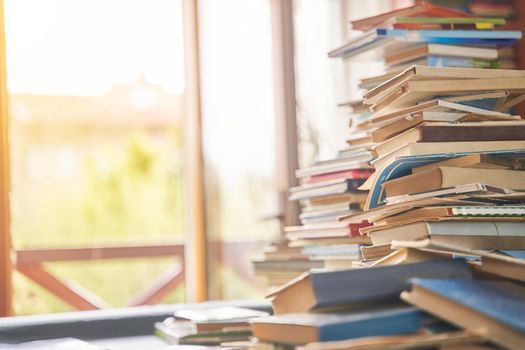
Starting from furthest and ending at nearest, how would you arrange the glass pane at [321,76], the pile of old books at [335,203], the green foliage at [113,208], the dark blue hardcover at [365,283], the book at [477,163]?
the green foliage at [113,208] → the glass pane at [321,76] → the pile of old books at [335,203] → the book at [477,163] → the dark blue hardcover at [365,283]

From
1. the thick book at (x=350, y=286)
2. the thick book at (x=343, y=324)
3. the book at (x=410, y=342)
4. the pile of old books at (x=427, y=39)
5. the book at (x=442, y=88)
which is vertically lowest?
the book at (x=410, y=342)

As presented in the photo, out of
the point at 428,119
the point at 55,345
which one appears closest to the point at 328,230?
the point at 428,119

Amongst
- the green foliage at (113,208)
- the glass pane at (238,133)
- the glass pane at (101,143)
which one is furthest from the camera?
the green foliage at (113,208)

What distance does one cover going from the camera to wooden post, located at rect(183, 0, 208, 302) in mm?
3477

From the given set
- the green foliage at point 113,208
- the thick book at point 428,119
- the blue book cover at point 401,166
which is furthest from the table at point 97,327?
the green foliage at point 113,208

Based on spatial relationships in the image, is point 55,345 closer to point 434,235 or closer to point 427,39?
point 434,235

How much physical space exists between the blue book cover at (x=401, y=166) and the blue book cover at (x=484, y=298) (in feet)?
1.54

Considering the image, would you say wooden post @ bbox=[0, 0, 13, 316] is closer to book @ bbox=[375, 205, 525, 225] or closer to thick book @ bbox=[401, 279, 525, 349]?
book @ bbox=[375, 205, 525, 225]

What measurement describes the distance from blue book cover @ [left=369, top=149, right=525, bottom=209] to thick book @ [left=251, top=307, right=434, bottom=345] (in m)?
0.57

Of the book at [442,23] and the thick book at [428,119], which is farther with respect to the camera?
the book at [442,23]

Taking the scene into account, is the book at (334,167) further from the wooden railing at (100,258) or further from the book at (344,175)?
the wooden railing at (100,258)

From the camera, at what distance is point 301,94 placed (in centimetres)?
329

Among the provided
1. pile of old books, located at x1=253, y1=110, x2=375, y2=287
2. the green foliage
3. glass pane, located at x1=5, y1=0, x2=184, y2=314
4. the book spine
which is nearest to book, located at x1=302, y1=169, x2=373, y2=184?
pile of old books, located at x1=253, y1=110, x2=375, y2=287

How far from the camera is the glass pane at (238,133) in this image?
11.1 ft
